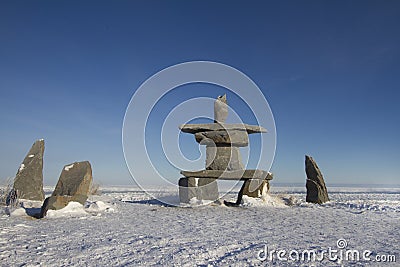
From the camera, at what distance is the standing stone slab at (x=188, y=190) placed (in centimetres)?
1033

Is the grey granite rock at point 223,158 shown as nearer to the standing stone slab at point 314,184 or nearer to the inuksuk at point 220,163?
the inuksuk at point 220,163

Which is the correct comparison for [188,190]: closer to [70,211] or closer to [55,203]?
[70,211]

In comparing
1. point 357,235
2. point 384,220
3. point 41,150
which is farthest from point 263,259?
point 41,150

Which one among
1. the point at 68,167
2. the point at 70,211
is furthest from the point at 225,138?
the point at 70,211

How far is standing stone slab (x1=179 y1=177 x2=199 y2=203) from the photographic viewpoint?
10.3m

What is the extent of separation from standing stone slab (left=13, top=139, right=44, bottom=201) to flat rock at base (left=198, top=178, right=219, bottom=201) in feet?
21.2

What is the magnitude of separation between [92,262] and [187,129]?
8.11 meters

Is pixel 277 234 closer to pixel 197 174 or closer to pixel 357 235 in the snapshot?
pixel 357 235

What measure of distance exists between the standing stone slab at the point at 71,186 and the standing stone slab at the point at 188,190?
3.40 m

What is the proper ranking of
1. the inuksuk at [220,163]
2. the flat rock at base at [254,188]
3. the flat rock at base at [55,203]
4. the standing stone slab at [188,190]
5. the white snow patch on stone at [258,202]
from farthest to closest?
the flat rock at base at [254,188] → the inuksuk at [220,163] → the standing stone slab at [188,190] → the white snow patch on stone at [258,202] → the flat rock at base at [55,203]

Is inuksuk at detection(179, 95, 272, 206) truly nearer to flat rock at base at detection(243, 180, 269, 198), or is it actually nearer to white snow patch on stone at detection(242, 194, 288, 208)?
flat rock at base at detection(243, 180, 269, 198)

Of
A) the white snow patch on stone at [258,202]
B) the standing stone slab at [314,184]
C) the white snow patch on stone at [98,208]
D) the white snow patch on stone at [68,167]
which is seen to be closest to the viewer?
the white snow patch on stone at [98,208]

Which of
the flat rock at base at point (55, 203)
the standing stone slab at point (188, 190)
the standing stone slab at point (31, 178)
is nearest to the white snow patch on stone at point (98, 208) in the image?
the flat rock at base at point (55, 203)

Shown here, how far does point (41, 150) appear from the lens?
39.1 feet
